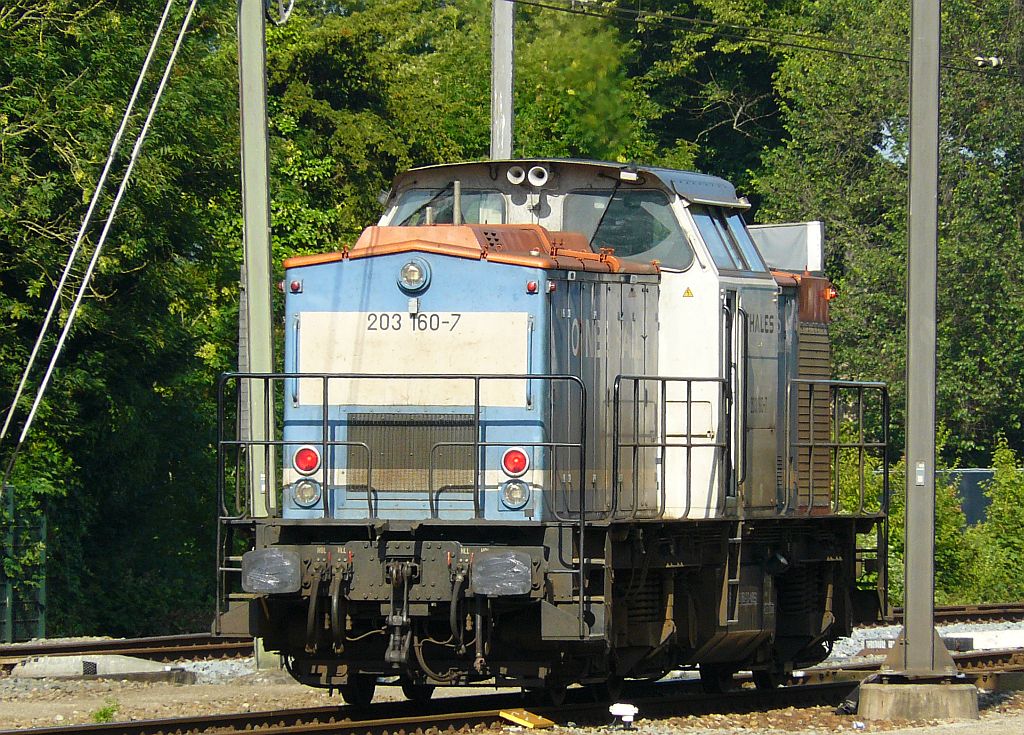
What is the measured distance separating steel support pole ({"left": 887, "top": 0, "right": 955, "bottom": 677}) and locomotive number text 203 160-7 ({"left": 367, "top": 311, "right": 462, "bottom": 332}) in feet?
11.4

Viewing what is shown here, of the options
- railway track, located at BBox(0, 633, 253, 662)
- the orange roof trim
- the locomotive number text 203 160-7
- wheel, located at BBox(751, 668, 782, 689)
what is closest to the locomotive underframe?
wheel, located at BBox(751, 668, 782, 689)

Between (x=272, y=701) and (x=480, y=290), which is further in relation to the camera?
(x=272, y=701)

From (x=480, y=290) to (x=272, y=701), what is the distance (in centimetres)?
400

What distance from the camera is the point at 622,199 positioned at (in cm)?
1155

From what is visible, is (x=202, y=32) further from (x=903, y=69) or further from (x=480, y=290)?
(x=903, y=69)

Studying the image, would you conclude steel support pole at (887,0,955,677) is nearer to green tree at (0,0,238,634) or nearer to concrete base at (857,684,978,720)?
concrete base at (857,684,978,720)

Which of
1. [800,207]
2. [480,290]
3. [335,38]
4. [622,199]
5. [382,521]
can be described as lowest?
[382,521]

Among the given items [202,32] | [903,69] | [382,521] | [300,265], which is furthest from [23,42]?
[903,69]

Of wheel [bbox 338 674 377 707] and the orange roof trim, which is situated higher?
the orange roof trim

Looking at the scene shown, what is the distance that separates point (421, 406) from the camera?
35.1 feet

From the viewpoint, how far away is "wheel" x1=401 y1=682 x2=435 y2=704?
1181 centimetres

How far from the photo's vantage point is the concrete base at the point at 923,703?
11.6 m

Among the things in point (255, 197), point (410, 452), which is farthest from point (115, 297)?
point (410, 452)

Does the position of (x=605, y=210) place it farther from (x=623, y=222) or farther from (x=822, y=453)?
(x=822, y=453)
